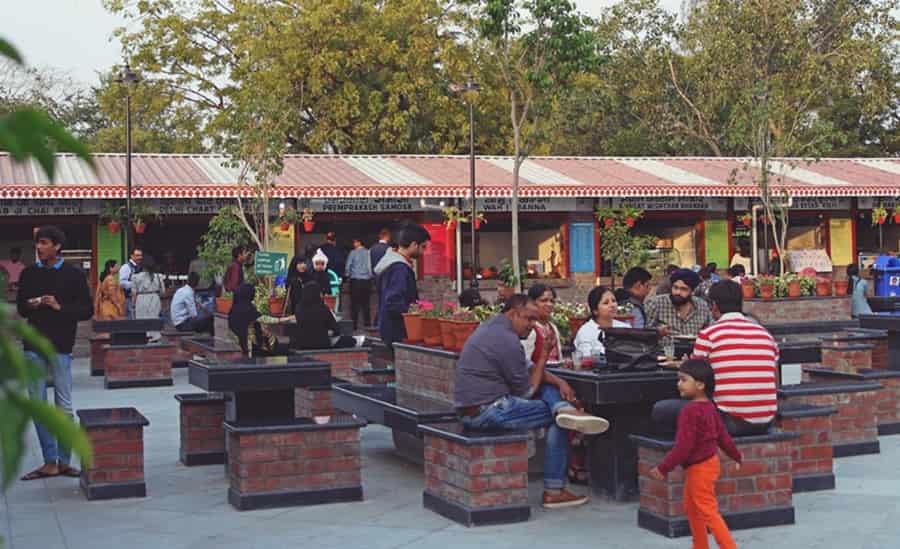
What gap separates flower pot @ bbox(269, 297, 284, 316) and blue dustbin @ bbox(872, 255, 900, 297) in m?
12.0

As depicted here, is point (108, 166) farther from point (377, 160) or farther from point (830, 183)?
point (830, 183)

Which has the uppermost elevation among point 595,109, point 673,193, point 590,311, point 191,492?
point 595,109

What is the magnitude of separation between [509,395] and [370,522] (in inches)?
42.3

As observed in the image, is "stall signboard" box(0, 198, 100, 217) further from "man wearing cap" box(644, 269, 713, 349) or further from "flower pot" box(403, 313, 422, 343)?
"man wearing cap" box(644, 269, 713, 349)

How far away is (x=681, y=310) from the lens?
908 cm

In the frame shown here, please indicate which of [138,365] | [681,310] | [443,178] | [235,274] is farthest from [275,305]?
[681,310]

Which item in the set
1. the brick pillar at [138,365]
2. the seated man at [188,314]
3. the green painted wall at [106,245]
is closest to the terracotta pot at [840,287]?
the seated man at [188,314]

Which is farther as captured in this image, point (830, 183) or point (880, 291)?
point (830, 183)

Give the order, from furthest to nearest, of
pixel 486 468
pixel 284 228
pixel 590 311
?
pixel 284 228 → pixel 590 311 → pixel 486 468

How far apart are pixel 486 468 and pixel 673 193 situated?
19121 mm

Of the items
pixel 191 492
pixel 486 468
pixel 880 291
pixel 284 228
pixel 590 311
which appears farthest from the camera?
pixel 880 291

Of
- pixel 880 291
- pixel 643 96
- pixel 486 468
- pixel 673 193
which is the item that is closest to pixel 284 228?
pixel 673 193

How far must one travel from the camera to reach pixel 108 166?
75.3ft

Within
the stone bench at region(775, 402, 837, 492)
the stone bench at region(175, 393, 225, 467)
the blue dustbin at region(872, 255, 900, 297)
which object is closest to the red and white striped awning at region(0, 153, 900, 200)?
the blue dustbin at region(872, 255, 900, 297)
